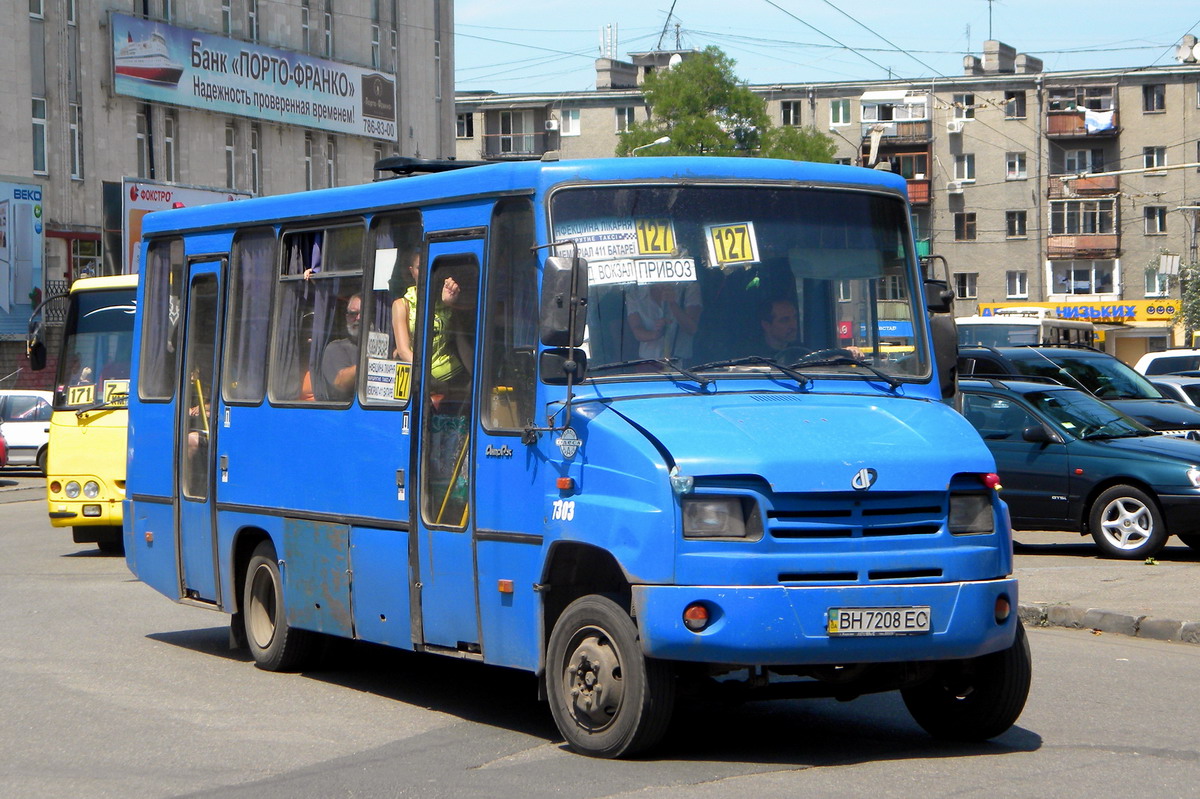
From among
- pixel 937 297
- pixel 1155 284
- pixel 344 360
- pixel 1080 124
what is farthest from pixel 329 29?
pixel 937 297

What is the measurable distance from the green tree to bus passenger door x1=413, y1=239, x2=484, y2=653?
59415 millimetres

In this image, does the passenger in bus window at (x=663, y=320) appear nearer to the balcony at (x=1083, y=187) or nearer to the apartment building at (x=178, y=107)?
the apartment building at (x=178, y=107)

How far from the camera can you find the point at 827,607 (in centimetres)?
661

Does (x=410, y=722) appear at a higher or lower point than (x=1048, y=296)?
lower

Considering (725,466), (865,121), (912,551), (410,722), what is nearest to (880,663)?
(912,551)

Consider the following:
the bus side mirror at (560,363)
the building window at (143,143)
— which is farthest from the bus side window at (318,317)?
the building window at (143,143)

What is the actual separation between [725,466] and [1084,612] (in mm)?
5939

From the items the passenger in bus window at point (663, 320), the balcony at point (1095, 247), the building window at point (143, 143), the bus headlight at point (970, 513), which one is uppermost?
→ the building window at point (143, 143)

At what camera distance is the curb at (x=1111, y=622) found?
1103cm

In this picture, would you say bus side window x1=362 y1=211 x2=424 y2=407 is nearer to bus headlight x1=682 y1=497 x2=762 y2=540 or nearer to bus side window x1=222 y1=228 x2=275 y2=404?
bus side window x1=222 y1=228 x2=275 y2=404

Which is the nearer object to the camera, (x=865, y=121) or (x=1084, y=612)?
(x=1084, y=612)

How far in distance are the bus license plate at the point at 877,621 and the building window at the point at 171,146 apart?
44889 millimetres

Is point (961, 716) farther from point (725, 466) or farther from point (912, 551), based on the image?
point (725, 466)

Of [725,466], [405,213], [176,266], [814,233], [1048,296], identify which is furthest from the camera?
[1048,296]
